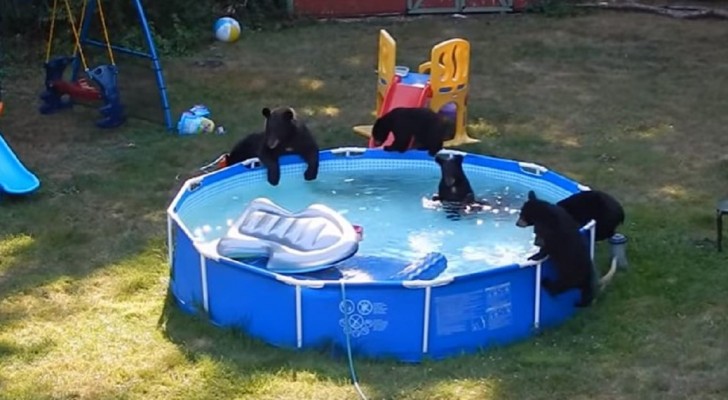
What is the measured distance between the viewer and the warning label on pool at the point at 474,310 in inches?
259

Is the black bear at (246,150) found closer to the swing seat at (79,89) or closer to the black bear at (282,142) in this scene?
the black bear at (282,142)

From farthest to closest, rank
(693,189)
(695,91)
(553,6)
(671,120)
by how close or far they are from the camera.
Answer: (553,6)
(695,91)
(671,120)
(693,189)

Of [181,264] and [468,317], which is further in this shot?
[181,264]

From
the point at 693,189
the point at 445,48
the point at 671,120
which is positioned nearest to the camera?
the point at 693,189

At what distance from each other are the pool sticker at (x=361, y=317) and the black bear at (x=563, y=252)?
1.03 m

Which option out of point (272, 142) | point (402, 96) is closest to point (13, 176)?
point (272, 142)

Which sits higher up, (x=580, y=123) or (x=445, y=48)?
(x=445, y=48)

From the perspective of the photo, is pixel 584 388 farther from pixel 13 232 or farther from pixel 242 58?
pixel 242 58

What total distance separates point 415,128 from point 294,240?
98.7 inches

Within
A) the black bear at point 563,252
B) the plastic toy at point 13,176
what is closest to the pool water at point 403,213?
the black bear at point 563,252

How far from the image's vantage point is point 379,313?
6.53 meters

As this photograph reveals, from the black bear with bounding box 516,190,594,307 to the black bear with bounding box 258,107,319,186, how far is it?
266 cm

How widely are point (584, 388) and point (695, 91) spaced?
7072 millimetres

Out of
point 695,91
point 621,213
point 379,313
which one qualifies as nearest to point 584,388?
point 379,313
